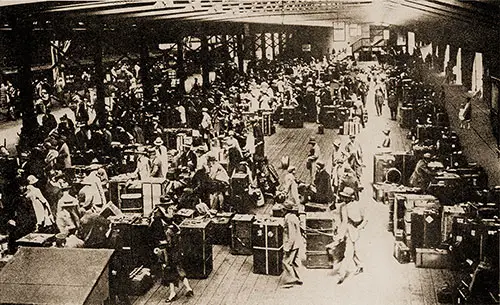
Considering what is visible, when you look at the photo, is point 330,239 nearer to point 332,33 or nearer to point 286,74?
point 286,74

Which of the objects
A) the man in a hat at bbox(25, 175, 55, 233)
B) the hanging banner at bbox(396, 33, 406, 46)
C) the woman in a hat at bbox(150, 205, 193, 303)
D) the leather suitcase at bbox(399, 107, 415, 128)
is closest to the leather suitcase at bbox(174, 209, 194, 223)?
the woman in a hat at bbox(150, 205, 193, 303)

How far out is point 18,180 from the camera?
12320mm

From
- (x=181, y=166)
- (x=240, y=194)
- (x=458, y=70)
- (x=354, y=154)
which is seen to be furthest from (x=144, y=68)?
(x=458, y=70)

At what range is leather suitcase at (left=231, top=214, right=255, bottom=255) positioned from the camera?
1022cm

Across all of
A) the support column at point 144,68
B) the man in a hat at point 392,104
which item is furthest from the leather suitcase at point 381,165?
the support column at point 144,68

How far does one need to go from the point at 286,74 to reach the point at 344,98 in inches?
408

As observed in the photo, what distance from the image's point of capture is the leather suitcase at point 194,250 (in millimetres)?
9328

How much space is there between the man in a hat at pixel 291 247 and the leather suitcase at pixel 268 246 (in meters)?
0.28

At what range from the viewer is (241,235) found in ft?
33.7

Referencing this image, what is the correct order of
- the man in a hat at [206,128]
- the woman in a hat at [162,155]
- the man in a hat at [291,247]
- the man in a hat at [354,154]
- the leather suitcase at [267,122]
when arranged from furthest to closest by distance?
the man in a hat at [206,128] → the leather suitcase at [267,122] → the woman in a hat at [162,155] → the man in a hat at [354,154] → the man in a hat at [291,247]

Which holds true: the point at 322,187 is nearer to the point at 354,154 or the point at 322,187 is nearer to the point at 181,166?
the point at 354,154

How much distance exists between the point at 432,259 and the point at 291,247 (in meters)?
2.24

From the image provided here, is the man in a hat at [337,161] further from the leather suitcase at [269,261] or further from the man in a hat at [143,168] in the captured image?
the man in a hat at [143,168]

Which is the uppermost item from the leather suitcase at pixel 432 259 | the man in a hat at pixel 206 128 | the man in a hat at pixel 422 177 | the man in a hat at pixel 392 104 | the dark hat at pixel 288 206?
the man in a hat at pixel 392 104
